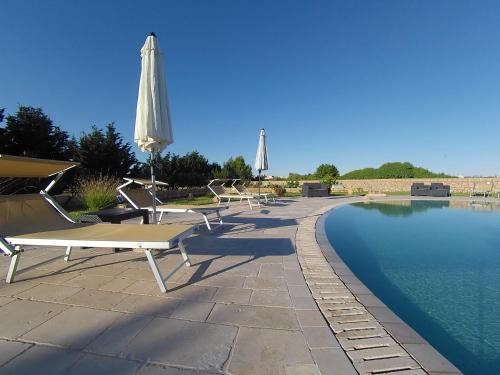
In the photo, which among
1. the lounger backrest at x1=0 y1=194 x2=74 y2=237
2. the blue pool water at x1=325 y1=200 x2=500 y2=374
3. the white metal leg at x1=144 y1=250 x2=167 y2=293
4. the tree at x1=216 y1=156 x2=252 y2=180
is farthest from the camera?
the tree at x1=216 y1=156 x2=252 y2=180

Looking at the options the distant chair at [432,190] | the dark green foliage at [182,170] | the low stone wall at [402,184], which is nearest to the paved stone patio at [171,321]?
the dark green foliage at [182,170]

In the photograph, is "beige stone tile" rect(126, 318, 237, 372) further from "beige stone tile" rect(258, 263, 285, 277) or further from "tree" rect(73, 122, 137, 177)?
"tree" rect(73, 122, 137, 177)

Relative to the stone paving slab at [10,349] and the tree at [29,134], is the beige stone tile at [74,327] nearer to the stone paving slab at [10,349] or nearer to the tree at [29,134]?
the stone paving slab at [10,349]

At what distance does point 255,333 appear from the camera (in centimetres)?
186

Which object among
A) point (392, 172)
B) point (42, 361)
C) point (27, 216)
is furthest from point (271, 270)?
point (392, 172)

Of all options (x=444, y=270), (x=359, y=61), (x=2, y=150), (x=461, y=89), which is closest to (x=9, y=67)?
(x=2, y=150)

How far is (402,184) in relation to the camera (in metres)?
28.0

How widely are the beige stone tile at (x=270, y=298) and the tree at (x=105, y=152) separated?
577 inches

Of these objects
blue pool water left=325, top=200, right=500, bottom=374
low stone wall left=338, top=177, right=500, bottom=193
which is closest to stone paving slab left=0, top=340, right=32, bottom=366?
blue pool water left=325, top=200, right=500, bottom=374

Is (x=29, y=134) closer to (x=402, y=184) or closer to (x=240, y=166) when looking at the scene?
(x=240, y=166)

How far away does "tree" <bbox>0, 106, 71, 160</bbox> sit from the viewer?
12.0 metres

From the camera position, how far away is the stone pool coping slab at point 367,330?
1.52 m

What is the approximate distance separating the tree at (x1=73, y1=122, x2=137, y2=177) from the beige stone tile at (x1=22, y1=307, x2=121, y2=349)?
14.3 meters

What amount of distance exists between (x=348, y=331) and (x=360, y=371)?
44cm
